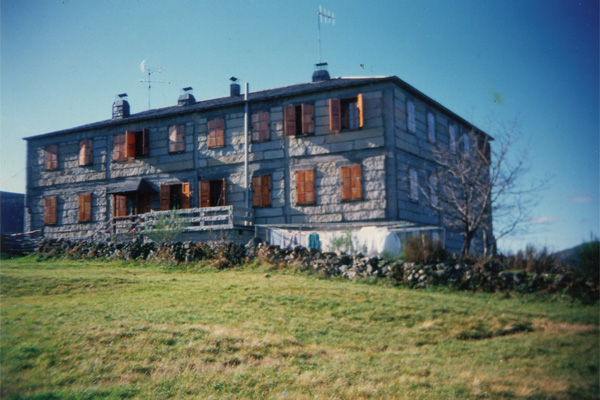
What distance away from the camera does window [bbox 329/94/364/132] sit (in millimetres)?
20344

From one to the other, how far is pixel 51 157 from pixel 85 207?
701 cm

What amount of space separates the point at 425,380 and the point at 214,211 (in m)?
15.0

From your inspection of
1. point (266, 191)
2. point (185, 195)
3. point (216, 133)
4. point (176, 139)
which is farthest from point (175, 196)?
point (266, 191)

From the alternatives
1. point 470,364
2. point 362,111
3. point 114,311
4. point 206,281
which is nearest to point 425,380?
point 470,364

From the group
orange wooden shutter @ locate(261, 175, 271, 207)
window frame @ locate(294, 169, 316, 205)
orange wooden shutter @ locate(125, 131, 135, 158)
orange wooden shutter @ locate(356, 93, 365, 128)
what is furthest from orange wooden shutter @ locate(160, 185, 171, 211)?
orange wooden shutter @ locate(356, 93, 365, 128)

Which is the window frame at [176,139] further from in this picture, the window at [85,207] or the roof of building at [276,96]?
the window at [85,207]

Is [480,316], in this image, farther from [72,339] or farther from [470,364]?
[72,339]

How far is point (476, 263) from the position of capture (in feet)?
40.2

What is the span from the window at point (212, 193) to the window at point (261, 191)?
153cm

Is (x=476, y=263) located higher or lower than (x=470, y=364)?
higher

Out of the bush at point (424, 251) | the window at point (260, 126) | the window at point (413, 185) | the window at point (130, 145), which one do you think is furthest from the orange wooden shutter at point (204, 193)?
the bush at point (424, 251)

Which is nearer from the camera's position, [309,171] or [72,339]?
[72,339]

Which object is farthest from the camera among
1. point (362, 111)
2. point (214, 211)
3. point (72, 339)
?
point (214, 211)

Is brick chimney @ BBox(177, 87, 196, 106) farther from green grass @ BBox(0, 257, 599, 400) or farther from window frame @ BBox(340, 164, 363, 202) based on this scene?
green grass @ BBox(0, 257, 599, 400)
